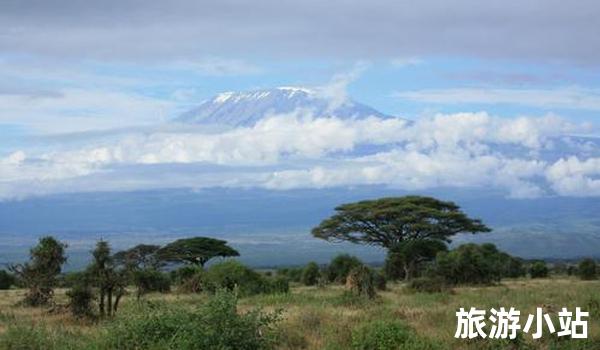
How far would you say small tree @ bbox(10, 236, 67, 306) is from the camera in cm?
2505

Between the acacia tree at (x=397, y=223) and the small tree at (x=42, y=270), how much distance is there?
25.0 metres

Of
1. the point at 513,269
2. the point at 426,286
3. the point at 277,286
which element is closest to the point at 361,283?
the point at 426,286

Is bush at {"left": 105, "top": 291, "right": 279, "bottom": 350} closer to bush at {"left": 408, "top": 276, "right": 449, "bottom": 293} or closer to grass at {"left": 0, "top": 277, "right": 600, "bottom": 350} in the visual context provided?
grass at {"left": 0, "top": 277, "right": 600, "bottom": 350}

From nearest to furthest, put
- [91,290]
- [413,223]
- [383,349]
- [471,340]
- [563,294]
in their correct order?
[383,349]
[471,340]
[91,290]
[563,294]
[413,223]

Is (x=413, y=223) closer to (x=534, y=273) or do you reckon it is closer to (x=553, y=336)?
(x=534, y=273)

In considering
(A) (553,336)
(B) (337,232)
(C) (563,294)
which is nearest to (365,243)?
(B) (337,232)

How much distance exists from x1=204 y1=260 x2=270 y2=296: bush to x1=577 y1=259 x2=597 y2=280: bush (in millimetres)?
22631

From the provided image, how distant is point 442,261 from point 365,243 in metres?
13.8

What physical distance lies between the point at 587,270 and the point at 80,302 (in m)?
34.0

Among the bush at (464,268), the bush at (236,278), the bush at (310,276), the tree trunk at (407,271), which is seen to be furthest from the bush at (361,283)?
the bush at (310,276)

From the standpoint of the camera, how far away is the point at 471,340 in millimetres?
14617

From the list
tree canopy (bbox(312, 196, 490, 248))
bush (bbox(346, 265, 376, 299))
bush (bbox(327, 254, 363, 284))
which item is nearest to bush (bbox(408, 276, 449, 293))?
bush (bbox(346, 265, 376, 299))

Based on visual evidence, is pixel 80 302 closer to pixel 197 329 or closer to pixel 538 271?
pixel 197 329

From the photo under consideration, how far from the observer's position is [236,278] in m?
29.7
